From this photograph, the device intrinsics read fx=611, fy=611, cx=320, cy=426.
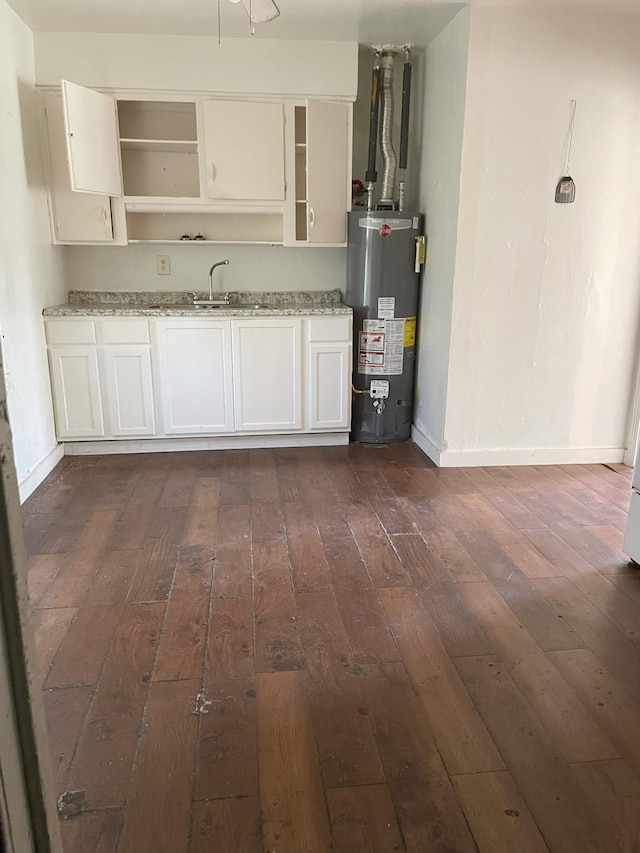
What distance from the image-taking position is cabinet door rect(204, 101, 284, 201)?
3629 mm

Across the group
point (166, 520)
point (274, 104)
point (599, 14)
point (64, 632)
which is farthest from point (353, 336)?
point (64, 632)

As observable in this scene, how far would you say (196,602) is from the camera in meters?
2.20

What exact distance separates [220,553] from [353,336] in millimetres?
1879

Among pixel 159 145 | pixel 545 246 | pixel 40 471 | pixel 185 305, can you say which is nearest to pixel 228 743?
pixel 40 471

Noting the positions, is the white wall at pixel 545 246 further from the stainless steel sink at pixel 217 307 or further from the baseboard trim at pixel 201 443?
the stainless steel sink at pixel 217 307

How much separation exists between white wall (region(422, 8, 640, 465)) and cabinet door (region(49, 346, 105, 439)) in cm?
210

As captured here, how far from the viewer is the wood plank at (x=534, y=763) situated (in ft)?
4.33

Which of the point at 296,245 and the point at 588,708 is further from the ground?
the point at 296,245

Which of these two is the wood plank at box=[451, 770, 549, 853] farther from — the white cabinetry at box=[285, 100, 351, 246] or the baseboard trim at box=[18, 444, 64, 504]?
the white cabinetry at box=[285, 100, 351, 246]

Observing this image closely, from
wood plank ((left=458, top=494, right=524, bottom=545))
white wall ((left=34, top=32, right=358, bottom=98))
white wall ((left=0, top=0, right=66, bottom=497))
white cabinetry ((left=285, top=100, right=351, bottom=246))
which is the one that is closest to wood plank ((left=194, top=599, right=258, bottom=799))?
wood plank ((left=458, top=494, right=524, bottom=545))

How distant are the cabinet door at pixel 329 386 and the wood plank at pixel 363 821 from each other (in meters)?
2.64

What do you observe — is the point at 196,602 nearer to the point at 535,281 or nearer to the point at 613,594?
the point at 613,594

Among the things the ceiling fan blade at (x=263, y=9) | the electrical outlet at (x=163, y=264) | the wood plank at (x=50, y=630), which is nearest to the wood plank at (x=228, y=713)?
A: the wood plank at (x=50, y=630)

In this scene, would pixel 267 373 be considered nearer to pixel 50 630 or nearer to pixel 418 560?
pixel 418 560
